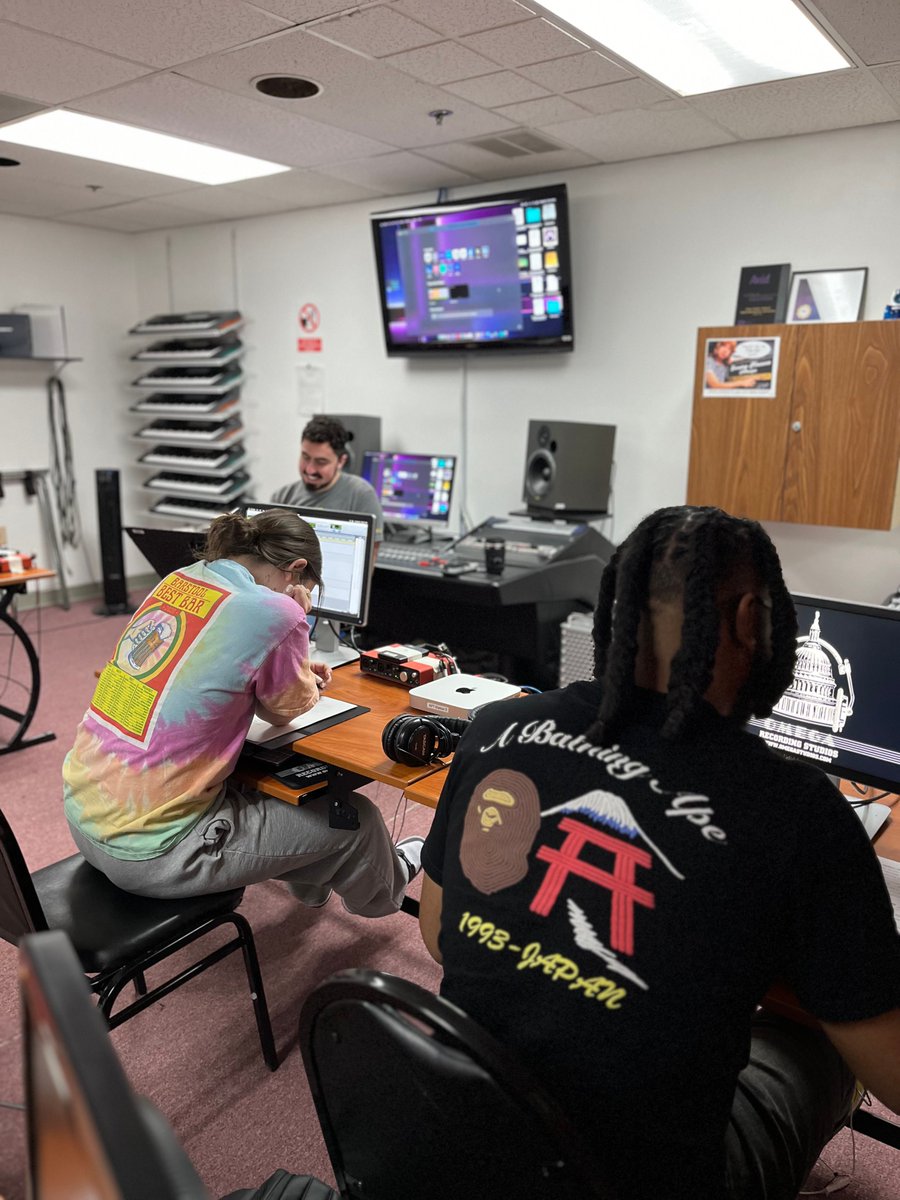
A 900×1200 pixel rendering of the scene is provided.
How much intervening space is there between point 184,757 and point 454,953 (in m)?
0.92

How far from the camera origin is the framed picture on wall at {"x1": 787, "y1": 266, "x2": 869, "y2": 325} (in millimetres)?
3555

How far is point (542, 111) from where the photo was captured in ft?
11.1

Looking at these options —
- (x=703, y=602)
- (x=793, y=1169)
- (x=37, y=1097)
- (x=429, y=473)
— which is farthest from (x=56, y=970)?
(x=429, y=473)

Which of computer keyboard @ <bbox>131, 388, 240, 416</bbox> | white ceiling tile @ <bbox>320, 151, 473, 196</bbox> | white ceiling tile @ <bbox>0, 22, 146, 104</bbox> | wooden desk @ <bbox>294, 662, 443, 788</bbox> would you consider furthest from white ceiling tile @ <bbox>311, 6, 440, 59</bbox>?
computer keyboard @ <bbox>131, 388, 240, 416</bbox>

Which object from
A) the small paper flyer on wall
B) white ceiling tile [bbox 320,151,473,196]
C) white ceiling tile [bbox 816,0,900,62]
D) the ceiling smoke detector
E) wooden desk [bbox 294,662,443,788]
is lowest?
wooden desk [bbox 294,662,443,788]

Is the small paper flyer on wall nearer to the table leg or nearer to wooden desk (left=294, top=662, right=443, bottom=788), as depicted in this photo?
wooden desk (left=294, top=662, right=443, bottom=788)

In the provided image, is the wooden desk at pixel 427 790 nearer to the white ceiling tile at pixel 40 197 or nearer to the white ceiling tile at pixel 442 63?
the white ceiling tile at pixel 442 63

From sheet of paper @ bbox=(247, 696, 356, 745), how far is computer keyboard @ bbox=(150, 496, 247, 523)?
398 cm

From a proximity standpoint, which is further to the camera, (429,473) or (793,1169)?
(429,473)

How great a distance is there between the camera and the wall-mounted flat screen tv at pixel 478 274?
419cm

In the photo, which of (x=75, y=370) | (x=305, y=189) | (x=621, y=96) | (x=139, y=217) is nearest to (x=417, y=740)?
(x=621, y=96)

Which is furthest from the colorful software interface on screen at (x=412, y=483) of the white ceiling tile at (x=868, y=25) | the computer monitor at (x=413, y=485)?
the white ceiling tile at (x=868, y=25)

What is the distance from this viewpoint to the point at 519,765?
1.05 m

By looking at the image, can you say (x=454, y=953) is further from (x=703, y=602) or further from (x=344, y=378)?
(x=344, y=378)
